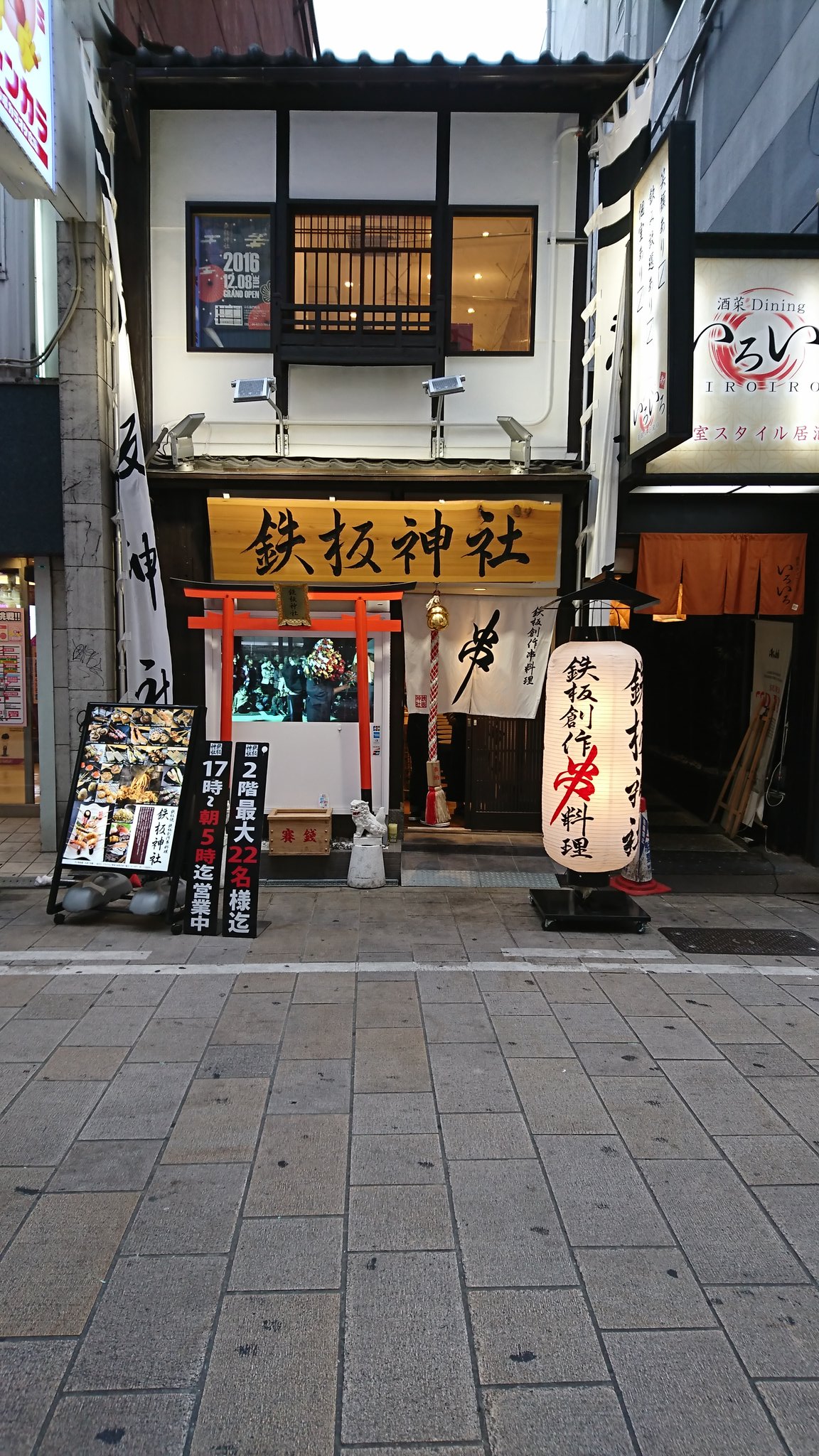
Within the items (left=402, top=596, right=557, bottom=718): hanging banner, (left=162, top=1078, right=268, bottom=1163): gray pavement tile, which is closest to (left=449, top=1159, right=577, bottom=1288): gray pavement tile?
(left=162, top=1078, right=268, bottom=1163): gray pavement tile

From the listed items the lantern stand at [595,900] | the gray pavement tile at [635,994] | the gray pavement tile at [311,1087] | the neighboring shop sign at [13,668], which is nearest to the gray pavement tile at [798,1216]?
the gray pavement tile at [635,994]

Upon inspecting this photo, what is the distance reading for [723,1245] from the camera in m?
3.90

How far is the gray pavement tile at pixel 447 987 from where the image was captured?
22.2 ft

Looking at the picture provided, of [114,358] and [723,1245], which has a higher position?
[114,358]

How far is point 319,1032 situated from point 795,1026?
3.76m

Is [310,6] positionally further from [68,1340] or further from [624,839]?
[68,1340]

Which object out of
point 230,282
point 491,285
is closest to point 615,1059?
point 491,285

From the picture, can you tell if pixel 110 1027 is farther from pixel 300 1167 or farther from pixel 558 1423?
pixel 558 1423

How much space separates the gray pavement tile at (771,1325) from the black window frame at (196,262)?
429 inches

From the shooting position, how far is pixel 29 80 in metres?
8.11

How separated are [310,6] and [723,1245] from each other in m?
33.4

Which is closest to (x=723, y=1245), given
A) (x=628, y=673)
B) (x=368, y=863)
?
(x=628, y=673)

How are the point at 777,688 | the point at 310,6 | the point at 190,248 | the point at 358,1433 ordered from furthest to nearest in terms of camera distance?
1. the point at 310,6
2. the point at 777,688
3. the point at 190,248
4. the point at 358,1433

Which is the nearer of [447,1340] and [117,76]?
[447,1340]
